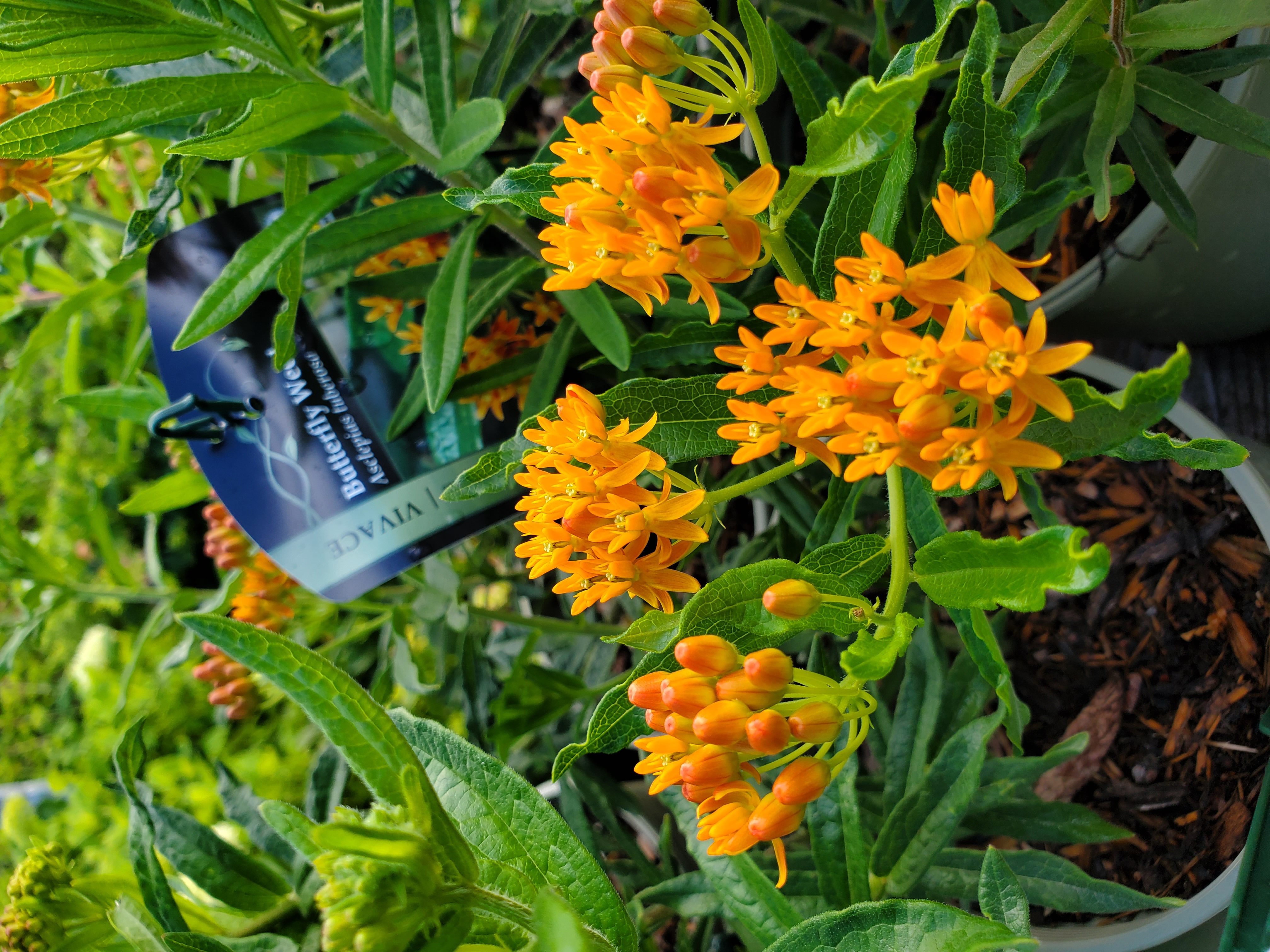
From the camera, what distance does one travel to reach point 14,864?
2.81 m

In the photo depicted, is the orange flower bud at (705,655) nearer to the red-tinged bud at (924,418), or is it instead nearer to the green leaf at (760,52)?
the red-tinged bud at (924,418)

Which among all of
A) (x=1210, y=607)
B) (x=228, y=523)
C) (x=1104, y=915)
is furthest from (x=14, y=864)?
(x=1210, y=607)

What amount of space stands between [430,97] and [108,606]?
239 centimetres

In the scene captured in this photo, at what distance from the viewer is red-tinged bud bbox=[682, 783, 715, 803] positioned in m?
0.64

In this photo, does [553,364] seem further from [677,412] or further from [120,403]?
[120,403]

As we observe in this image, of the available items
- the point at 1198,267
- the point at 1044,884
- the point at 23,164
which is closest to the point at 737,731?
the point at 1044,884

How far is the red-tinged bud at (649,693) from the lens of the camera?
65 centimetres

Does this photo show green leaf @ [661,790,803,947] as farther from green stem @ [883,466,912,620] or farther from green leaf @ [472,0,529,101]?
green leaf @ [472,0,529,101]

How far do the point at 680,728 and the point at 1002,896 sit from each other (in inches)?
13.5

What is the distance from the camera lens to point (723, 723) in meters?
0.60

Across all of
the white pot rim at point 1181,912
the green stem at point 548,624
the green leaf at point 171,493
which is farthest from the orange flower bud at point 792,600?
the green leaf at point 171,493

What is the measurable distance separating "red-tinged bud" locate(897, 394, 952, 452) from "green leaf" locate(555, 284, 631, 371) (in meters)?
0.48

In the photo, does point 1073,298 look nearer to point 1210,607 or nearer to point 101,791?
point 1210,607

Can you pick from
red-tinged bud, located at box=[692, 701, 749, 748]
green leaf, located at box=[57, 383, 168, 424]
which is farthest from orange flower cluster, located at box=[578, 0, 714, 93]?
green leaf, located at box=[57, 383, 168, 424]
